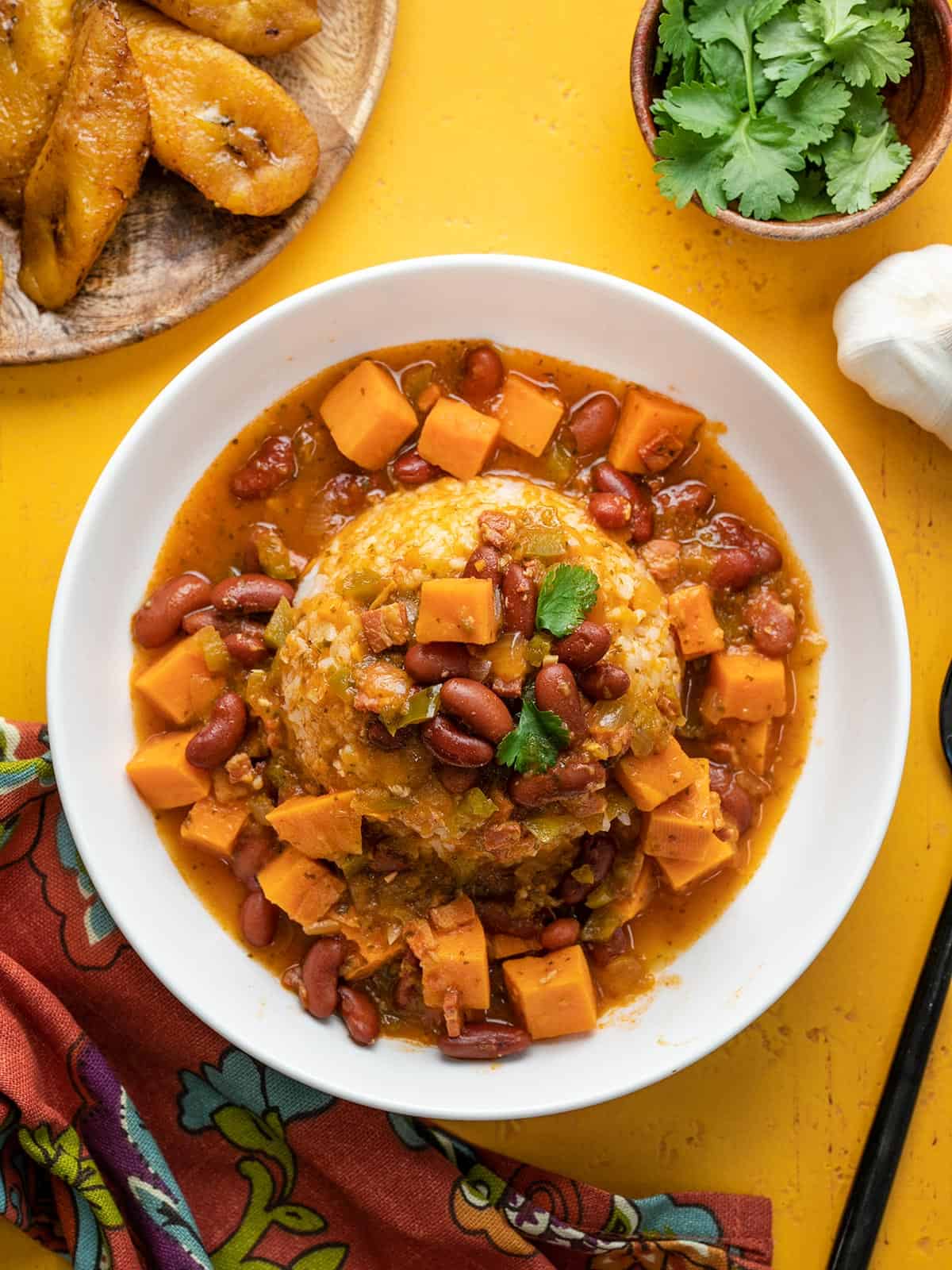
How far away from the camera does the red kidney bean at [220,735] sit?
3.29 metres

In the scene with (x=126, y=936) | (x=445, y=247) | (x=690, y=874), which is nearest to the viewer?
(x=126, y=936)

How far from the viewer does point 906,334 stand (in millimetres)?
3521

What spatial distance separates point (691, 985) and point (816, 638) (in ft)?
3.83

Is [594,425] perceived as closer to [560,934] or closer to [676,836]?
[676,836]

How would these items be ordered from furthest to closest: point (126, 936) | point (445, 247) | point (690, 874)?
point (445, 247) → point (690, 874) → point (126, 936)

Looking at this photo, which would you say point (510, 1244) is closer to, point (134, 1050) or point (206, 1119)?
point (206, 1119)

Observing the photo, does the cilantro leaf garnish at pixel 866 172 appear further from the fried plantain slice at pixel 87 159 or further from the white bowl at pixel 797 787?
the fried plantain slice at pixel 87 159

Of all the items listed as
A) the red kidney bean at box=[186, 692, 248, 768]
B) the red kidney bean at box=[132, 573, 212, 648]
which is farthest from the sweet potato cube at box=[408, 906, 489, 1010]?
the red kidney bean at box=[132, 573, 212, 648]

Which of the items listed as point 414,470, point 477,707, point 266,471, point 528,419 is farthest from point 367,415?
point 477,707

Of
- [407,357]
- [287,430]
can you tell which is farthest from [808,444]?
[287,430]

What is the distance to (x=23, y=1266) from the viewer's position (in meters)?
3.65

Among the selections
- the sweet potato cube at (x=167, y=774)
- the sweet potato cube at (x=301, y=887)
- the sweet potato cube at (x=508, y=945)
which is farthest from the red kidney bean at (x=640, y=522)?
the sweet potato cube at (x=167, y=774)

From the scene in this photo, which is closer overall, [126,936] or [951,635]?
[126,936]

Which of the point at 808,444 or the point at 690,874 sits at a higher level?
the point at 808,444
